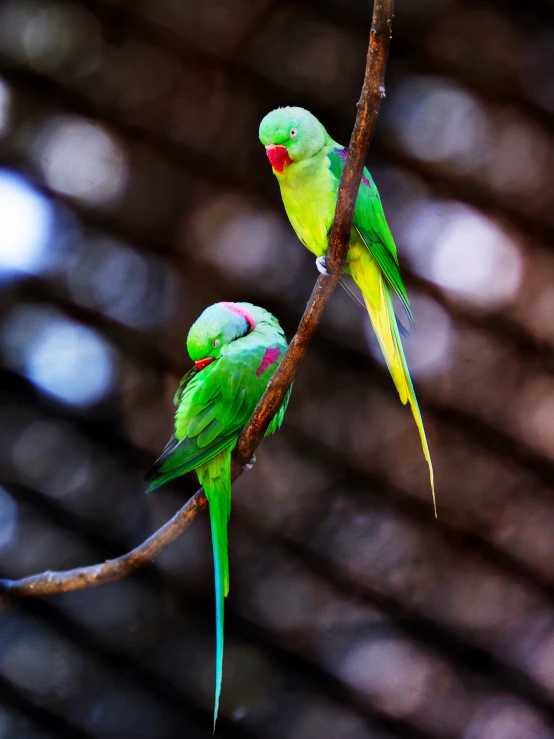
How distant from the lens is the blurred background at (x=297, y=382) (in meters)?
1.84

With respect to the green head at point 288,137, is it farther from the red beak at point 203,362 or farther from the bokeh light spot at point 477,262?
the bokeh light spot at point 477,262

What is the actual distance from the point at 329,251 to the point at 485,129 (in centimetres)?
85

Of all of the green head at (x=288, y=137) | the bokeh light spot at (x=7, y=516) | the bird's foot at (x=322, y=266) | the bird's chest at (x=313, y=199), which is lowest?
the bokeh light spot at (x=7, y=516)

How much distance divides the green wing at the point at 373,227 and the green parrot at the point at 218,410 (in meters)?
0.26

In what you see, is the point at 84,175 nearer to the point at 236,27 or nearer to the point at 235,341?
the point at 236,27

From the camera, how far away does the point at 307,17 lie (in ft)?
6.02

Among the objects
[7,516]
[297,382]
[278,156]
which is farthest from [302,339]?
[7,516]

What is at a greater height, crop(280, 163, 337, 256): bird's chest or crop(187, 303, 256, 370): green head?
crop(280, 163, 337, 256): bird's chest

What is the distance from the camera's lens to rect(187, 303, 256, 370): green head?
151 cm

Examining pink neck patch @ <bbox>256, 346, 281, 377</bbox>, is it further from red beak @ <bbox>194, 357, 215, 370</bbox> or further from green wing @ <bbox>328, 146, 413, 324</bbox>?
green wing @ <bbox>328, 146, 413, 324</bbox>

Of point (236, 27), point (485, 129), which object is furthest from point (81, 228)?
point (485, 129)

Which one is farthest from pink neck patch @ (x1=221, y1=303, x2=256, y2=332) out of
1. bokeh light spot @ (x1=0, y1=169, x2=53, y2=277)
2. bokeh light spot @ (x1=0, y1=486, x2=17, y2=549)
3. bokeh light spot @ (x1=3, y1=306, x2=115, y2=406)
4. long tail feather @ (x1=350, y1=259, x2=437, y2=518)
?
bokeh light spot @ (x1=0, y1=486, x2=17, y2=549)

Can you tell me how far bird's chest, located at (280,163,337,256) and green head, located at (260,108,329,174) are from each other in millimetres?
28

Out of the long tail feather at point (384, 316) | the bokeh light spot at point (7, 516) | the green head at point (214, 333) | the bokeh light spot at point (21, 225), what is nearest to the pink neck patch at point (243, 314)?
the green head at point (214, 333)
